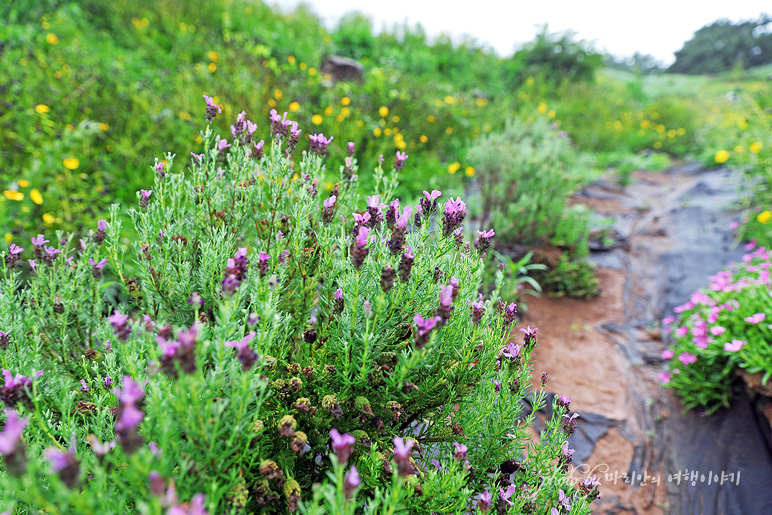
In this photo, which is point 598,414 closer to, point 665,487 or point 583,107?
point 665,487

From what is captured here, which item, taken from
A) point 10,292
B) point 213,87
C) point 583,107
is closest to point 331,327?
point 10,292

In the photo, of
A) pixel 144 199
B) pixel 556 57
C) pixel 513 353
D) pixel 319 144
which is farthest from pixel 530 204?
pixel 556 57

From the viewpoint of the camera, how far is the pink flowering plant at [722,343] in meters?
2.41

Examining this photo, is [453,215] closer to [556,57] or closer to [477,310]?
[477,310]

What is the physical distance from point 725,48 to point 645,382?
110 ft

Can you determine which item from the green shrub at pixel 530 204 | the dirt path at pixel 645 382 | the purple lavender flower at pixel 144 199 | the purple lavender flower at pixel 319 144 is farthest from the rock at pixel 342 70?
the purple lavender flower at pixel 144 199

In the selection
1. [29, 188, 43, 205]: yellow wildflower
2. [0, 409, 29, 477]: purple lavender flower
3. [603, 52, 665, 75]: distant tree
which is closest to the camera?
[0, 409, 29, 477]: purple lavender flower

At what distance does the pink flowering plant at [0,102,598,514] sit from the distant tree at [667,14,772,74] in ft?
103

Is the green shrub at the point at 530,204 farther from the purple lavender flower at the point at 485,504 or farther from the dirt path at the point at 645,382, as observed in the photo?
the purple lavender flower at the point at 485,504

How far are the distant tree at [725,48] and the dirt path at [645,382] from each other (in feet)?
88.4

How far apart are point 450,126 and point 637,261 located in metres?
3.04

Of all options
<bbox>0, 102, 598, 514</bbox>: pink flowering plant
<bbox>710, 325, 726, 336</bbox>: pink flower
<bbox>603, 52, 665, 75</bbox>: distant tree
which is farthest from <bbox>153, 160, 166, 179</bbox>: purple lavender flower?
<bbox>603, 52, 665, 75</bbox>: distant tree

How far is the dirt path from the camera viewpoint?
233 centimetres

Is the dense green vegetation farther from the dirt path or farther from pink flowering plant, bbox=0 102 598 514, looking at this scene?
pink flowering plant, bbox=0 102 598 514
